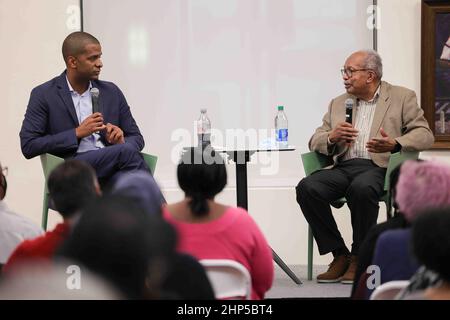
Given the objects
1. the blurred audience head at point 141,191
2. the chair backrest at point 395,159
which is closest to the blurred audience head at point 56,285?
the blurred audience head at point 141,191

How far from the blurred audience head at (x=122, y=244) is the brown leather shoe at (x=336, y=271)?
3.28 meters

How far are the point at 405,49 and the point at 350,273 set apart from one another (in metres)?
1.78

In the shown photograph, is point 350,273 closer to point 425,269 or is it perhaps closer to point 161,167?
point 161,167

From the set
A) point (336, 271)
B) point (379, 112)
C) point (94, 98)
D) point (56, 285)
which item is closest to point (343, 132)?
point (379, 112)

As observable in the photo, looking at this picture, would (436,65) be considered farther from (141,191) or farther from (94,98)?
(141,191)

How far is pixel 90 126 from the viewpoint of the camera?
457 cm

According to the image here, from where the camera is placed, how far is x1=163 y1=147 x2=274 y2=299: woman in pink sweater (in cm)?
241

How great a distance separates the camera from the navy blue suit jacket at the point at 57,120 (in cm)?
465

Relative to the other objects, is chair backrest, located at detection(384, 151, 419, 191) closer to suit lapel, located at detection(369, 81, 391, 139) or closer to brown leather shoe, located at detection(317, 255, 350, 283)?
suit lapel, located at detection(369, 81, 391, 139)

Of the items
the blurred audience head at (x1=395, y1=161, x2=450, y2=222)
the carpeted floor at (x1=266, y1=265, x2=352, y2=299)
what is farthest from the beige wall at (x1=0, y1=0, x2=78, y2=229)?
the blurred audience head at (x1=395, y1=161, x2=450, y2=222)

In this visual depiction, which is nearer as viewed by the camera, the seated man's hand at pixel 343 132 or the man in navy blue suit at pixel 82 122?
the man in navy blue suit at pixel 82 122

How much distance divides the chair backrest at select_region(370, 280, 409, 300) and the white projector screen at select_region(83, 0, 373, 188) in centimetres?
379

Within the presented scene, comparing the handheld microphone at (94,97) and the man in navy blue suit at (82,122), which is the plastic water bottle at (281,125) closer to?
the man in navy blue suit at (82,122)
